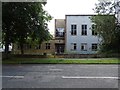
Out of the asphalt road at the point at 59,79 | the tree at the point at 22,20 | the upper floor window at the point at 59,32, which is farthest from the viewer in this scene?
the upper floor window at the point at 59,32

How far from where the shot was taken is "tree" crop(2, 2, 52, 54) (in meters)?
33.2

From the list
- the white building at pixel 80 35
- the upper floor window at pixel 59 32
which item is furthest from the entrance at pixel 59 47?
the white building at pixel 80 35

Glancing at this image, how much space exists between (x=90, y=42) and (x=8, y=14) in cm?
3453

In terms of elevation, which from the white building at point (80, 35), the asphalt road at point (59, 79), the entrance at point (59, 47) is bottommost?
the asphalt road at point (59, 79)

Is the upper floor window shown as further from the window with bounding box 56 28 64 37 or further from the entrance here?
the entrance

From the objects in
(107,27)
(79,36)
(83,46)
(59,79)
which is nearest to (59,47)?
(79,36)

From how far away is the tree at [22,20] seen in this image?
33.2 meters

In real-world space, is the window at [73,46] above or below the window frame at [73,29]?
below

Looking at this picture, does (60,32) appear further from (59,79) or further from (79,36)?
(59,79)

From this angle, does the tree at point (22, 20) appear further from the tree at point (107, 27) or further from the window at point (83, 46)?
the window at point (83, 46)

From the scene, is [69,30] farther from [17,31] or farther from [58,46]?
[17,31]

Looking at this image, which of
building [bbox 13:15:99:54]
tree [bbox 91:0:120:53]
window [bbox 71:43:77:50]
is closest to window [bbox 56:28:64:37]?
building [bbox 13:15:99:54]

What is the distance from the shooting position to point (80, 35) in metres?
66.0

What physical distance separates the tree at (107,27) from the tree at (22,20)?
21.1 feet
